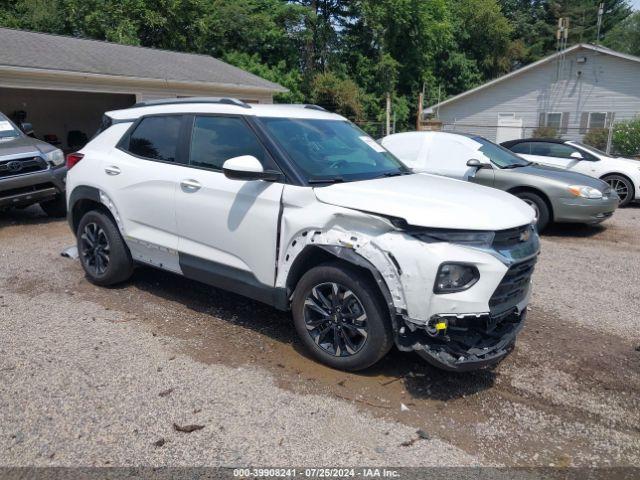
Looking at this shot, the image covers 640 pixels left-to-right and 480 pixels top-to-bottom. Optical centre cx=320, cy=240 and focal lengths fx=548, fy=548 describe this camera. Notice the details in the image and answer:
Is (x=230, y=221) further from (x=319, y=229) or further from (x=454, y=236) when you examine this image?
(x=454, y=236)

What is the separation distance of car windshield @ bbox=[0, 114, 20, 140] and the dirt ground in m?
3.27

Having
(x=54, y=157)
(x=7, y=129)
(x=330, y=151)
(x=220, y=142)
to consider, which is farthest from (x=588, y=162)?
(x=7, y=129)

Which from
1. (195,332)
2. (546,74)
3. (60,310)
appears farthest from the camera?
(546,74)

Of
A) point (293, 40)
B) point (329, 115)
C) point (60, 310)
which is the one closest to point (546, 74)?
point (293, 40)

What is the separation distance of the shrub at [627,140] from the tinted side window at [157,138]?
56.3 feet

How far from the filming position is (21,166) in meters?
8.23

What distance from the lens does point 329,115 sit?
5.03 metres

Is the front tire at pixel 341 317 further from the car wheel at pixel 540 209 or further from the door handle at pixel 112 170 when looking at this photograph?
the car wheel at pixel 540 209

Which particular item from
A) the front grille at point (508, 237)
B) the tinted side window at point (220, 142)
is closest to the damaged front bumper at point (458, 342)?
the front grille at point (508, 237)

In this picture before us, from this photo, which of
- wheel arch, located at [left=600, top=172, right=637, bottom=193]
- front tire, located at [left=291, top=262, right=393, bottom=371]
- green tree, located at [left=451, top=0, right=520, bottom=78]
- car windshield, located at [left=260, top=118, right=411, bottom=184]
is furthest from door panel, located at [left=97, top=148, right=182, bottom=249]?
green tree, located at [left=451, top=0, right=520, bottom=78]

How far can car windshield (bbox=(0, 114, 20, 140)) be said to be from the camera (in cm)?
901

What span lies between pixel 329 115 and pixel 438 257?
7.32 ft

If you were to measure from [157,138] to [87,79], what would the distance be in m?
10.2

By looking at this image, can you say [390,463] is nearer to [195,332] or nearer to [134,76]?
[195,332]
